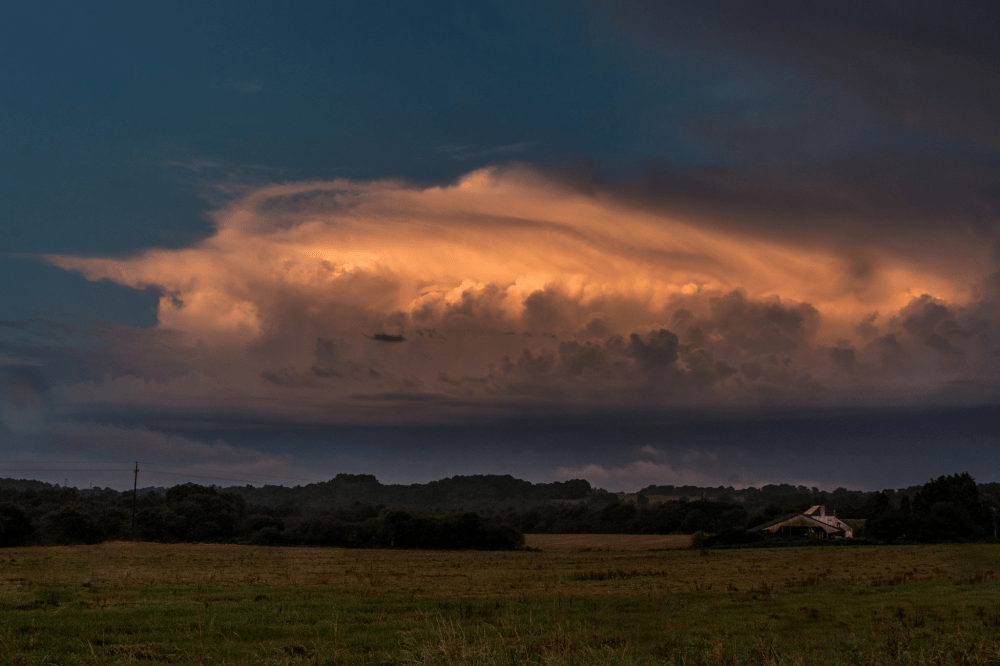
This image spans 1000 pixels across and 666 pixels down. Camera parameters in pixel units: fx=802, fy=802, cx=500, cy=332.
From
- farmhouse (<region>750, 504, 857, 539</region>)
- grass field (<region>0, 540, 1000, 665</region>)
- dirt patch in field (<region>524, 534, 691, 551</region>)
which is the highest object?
grass field (<region>0, 540, 1000, 665</region>)

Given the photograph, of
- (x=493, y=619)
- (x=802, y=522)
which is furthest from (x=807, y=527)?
(x=493, y=619)

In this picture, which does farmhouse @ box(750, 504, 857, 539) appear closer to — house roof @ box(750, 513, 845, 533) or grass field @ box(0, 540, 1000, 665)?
house roof @ box(750, 513, 845, 533)

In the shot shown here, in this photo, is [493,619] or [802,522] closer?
[493,619]

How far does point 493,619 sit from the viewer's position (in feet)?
85.6

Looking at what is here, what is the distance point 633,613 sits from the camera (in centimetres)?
2884

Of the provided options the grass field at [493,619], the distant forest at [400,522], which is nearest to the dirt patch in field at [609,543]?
the distant forest at [400,522]

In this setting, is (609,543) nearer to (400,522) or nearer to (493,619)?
(400,522)

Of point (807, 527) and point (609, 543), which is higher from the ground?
point (807, 527)

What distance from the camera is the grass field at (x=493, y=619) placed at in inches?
660

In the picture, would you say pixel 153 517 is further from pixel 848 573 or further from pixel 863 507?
pixel 863 507

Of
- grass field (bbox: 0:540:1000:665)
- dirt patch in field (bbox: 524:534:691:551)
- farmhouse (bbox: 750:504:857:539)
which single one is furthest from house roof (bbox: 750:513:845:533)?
grass field (bbox: 0:540:1000:665)

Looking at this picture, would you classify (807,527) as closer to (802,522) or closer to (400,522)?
(802,522)

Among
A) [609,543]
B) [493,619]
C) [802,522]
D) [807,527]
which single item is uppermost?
[493,619]

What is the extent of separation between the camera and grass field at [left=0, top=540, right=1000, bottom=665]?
16.8m
